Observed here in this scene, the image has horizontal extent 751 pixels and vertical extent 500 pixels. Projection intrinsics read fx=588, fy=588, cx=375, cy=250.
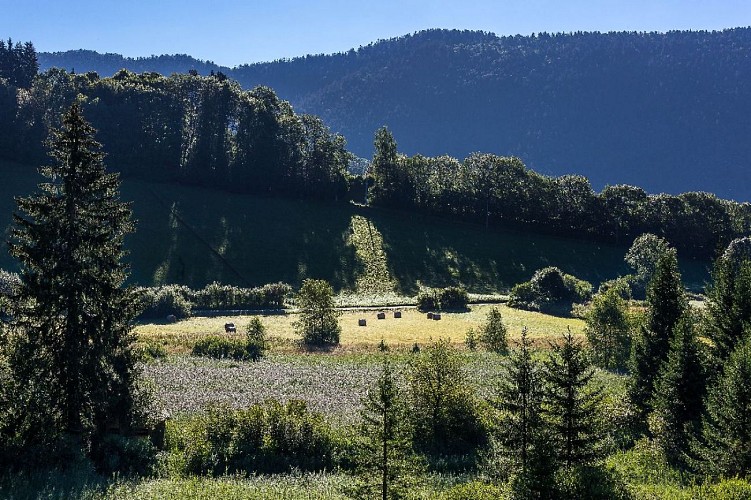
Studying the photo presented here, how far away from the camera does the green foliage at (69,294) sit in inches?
1004

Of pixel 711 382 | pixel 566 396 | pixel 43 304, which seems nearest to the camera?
pixel 566 396

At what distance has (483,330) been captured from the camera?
63.3 meters

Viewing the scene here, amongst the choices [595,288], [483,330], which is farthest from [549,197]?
[483,330]

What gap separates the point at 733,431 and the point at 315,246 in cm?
8721

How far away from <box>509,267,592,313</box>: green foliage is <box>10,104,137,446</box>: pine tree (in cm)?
7123

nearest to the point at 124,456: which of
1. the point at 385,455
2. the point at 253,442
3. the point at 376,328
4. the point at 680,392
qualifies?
the point at 253,442

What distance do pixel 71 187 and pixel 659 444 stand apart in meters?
31.5

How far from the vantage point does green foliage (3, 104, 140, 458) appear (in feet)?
83.7

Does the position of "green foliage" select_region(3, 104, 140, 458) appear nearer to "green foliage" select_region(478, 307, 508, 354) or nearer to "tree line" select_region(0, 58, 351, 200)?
"green foliage" select_region(478, 307, 508, 354)

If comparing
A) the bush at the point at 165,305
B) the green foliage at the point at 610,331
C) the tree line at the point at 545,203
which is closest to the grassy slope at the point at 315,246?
the tree line at the point at 545,203

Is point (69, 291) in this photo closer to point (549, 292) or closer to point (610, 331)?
point (610, 331)

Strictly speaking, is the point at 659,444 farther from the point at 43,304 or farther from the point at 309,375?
the point at 43,304

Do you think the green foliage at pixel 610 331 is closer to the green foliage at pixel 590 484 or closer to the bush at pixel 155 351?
the green foliage at pixel 590 484

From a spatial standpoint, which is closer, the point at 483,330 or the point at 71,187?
the point at 71,187
